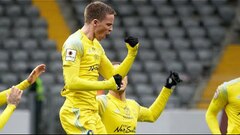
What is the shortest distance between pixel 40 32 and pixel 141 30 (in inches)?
85.8

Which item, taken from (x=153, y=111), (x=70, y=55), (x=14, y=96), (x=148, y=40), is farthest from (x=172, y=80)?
(x=148, y=40)

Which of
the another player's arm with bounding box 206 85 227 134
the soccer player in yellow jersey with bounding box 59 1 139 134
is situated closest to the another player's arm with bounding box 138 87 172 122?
the another player's arm with bounding box 206 85 227 134

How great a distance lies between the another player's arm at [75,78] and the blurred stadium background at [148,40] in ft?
28.7

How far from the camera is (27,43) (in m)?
16.6

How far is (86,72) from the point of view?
20.8 ft

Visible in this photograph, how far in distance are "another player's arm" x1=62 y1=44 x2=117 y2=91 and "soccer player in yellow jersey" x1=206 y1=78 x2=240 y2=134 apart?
166cm

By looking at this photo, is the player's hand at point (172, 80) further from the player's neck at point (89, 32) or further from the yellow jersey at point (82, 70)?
the player's neck at point (89, 32)

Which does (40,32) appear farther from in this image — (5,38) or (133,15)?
(133,15)

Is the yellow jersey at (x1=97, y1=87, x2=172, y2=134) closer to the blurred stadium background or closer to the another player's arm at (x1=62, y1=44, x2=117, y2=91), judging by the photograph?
the another player's arm at (x1=62, y1=44, x2=117, y2=91)

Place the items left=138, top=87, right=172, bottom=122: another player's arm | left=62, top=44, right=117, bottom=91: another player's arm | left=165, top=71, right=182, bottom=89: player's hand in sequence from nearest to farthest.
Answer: left=62, top=44, right=117, bottom=91: another player's arm → left=165, top=71, right=182, bottom=89: player's hand → left=138, top=87, right=172, bottom=122: another player's arm

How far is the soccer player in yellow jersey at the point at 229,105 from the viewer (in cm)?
737

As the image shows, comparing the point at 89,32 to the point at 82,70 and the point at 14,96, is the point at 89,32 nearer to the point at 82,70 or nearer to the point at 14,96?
the point at 82,70

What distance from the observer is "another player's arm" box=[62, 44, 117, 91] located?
611 cm

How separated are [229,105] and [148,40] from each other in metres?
9.43
